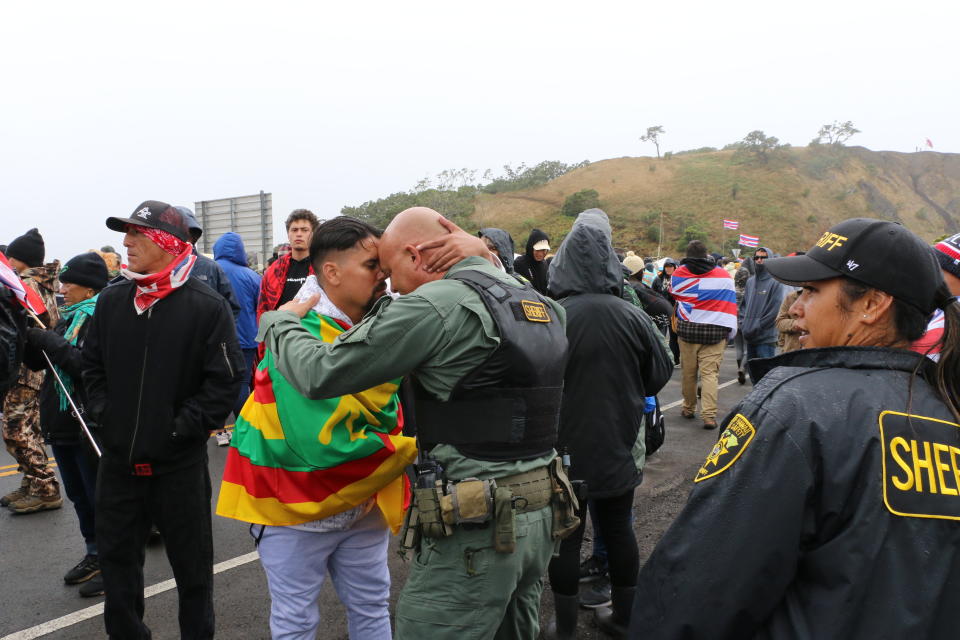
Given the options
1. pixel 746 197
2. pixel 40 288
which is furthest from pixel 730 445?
pixel 746 197

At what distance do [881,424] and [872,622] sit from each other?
0.36 m

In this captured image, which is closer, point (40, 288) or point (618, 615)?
point (618, 615)

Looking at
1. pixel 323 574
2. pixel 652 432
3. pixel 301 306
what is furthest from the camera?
pixel 652 432

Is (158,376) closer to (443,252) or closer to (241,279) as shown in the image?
(443,252)

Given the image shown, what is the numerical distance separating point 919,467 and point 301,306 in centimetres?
181

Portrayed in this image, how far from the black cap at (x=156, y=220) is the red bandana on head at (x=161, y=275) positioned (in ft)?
0.08

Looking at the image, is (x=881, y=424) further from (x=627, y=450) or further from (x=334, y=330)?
(x=627, y=450)

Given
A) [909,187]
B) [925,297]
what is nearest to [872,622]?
[925,297]

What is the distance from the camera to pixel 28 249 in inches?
199

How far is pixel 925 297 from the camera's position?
1.36 meters

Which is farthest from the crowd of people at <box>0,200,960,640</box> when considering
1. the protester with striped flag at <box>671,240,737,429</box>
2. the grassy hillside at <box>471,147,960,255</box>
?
the grassy hillside at <box>471,147,960,255</box>

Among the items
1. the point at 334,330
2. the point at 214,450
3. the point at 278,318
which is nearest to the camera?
the point at 278,318

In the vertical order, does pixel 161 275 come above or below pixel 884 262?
below

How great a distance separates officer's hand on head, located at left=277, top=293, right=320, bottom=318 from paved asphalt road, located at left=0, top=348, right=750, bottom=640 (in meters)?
1.96
